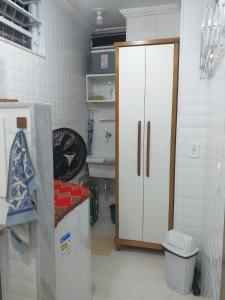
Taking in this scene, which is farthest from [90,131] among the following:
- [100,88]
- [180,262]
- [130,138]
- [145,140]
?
[180,262]

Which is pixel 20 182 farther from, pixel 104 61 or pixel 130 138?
pixel 104 61

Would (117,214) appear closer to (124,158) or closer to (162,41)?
(124,158)

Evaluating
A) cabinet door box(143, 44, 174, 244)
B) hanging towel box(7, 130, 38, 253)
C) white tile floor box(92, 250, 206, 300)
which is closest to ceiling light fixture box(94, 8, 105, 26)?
cabinet door box(143, 44, 174, 244)

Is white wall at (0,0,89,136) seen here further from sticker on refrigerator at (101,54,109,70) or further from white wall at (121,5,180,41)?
white wall at (121,5,180,41)

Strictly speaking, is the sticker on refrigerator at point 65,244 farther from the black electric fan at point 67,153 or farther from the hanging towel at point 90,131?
the hanging towel at point 90,131

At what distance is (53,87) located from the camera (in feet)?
8.07

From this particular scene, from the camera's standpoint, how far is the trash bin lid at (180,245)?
1.97 metres

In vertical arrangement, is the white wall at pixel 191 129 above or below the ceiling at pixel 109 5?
below

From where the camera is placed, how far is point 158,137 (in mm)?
2383

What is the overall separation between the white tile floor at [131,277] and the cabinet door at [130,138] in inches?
8.5

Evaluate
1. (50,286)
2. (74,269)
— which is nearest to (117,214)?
(74,269)

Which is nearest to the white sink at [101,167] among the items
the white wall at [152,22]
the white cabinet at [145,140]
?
the white cabinet at [145,140]

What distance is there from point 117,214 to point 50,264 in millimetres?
1415

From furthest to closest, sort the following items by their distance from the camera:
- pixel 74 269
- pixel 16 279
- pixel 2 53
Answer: pixel 2 53 → pixel 74 269 → pixel 16 279
